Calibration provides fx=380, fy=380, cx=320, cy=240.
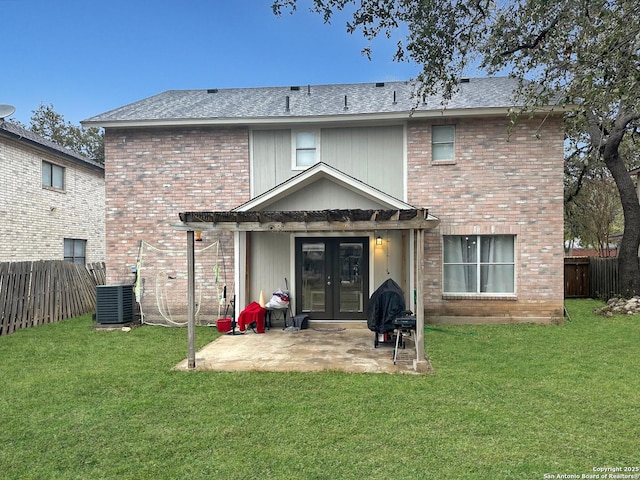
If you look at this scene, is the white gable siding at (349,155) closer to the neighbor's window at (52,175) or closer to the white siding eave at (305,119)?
the white siding eave at (305,119)

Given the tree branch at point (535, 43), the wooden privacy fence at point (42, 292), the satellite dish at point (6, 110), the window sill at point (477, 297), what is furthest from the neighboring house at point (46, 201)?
the tree branch at point (535, 43)

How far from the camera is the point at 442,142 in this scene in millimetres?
9922

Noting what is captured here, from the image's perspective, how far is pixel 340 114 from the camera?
9.61m

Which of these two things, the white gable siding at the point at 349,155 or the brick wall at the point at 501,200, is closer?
the brick wall at the point at 501,200

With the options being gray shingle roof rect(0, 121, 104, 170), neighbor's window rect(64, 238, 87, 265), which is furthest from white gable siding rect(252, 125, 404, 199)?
neighbor's window rect(64, 238, 87, 265)

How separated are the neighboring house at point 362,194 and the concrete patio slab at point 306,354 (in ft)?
4.64

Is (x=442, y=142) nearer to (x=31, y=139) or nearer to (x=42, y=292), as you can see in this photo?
(x=42, y=292)

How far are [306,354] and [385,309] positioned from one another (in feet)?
5.64

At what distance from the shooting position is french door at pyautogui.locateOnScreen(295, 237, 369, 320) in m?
9.88

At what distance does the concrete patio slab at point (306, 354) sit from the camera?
244 inches

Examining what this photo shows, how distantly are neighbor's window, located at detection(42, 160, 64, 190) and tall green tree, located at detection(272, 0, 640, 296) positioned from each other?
41.8ft

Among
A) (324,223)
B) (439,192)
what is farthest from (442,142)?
(324,223)

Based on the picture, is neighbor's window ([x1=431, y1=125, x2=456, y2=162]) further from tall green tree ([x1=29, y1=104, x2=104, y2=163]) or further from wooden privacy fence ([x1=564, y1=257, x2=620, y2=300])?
tall green tree ([x1=29, y1=104, x2=104, y2=163])

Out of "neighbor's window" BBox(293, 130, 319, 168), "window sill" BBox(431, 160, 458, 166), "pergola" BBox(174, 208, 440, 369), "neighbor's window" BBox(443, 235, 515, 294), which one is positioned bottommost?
"neighbor's window" BBox(443, 235, 515, 294)
